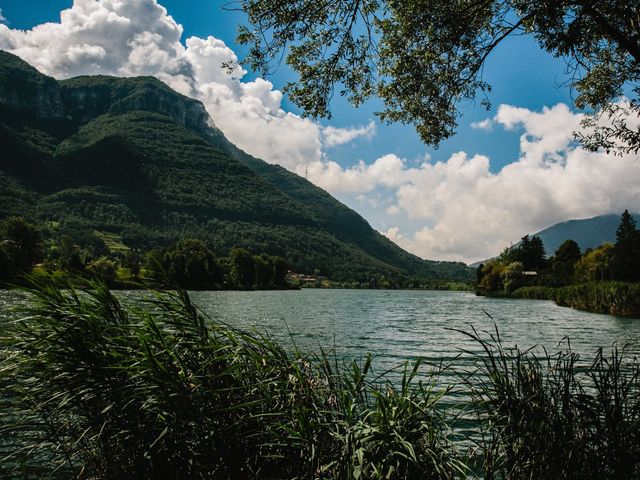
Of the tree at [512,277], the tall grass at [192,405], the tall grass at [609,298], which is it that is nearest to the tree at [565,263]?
the tree at [512,277]

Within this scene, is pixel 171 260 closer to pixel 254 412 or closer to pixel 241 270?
pixel 241 270

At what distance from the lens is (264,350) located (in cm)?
621

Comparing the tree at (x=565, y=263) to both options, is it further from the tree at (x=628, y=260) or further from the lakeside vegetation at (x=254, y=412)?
the lakeside vegetation at (x=254, y=412)

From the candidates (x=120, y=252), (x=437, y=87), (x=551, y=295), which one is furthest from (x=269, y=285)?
(x=437, y=87)

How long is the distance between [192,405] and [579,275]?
106 m

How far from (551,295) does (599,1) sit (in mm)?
92559

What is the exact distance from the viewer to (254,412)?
18.3 feet

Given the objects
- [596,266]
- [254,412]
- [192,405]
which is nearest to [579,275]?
[596,266]

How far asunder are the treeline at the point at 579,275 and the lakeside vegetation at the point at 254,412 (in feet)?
163

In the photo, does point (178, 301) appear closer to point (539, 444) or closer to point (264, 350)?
point (264, 350)

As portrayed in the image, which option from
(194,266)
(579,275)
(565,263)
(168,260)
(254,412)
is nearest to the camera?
(254,412)

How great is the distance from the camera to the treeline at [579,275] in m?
50.0

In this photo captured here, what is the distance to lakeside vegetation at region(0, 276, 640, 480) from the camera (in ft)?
15.9

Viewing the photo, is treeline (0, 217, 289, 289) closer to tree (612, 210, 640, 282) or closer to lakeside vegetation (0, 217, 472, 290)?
lakeside vegetation (0, 217, 472, 290)
